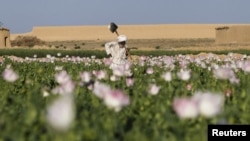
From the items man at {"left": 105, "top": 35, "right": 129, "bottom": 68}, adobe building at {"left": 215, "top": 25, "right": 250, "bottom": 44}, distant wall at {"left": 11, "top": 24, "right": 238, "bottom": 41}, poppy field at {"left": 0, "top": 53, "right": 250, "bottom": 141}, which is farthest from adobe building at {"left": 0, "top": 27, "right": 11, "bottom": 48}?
distant wall at {"left": 11, "top": 24, "right": 238, "bottom": 41}

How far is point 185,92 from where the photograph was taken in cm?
735

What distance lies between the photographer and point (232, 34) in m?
64.6

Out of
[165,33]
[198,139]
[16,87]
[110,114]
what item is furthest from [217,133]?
[165,33]

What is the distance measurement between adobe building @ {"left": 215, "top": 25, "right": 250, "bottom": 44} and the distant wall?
179 feet

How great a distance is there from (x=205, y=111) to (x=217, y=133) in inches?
25.3

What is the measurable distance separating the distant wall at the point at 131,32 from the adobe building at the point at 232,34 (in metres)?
54.6

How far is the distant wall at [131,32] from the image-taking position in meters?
126

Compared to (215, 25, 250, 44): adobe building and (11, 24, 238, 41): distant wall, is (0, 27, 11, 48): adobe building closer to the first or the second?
(215, 25, 250, 44): adobe building

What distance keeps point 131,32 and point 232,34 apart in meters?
68.6

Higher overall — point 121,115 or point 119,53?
point 119,53

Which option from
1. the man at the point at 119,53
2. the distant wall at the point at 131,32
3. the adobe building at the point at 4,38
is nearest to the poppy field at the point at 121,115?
the man at the point at 119,53

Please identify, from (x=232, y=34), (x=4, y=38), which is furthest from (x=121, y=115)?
(x=232, y=34)

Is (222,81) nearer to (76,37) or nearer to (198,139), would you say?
(198,139)

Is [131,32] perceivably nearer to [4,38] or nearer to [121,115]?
[4,38]
